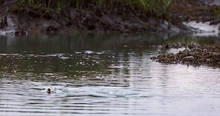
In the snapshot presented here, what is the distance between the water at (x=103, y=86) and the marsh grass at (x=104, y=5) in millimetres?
35003

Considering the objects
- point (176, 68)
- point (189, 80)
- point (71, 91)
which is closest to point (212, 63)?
point (176, 68)

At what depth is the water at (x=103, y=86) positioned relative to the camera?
21.1 metres

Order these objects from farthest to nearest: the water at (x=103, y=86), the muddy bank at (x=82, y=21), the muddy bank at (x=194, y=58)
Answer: the muddy bank at (x=82, y=21) < the muddy bank at (x=194, y=58) < the water at (x=103, y=86)

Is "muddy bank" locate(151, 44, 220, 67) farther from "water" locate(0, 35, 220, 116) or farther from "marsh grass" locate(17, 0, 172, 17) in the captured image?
"marsh grass" locate(17, 0, 172, 17)

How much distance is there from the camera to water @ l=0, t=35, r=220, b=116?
69.3 feet

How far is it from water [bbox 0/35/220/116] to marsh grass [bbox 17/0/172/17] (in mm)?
35003

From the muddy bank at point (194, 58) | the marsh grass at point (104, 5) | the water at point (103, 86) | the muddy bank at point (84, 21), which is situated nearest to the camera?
the water at point (103, 86)

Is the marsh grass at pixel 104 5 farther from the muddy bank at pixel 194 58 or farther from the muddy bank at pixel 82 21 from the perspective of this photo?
the muddy bank at pixel 194 58

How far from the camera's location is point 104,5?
80.1m

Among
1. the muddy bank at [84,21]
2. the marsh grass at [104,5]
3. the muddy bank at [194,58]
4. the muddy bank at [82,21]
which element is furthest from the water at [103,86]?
the marsh grass at [104,5]

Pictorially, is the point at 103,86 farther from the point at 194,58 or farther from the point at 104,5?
the point at 104,5

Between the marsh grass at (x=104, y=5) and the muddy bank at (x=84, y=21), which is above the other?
the marsh grass at (x=104, y=5)

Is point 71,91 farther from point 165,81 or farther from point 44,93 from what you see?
point 165,81

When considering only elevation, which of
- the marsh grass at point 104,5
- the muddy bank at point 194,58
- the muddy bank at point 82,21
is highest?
the marsh grass at point 104,5
